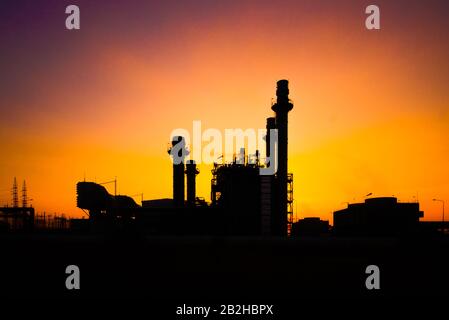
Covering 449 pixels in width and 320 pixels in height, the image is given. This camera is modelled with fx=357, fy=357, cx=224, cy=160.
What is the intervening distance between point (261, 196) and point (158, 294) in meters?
23.8

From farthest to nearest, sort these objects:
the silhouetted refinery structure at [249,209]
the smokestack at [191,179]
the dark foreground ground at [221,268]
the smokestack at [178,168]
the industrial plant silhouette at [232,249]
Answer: the smokestack at [191,179], the smokestack at [178,168], the silhouetted refinery structure at [249,209], the industrial plant silhouette at [232,249], the dark foreground ground at [221,268]

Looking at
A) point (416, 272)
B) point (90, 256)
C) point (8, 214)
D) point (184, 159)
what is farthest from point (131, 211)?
point (416, 272)

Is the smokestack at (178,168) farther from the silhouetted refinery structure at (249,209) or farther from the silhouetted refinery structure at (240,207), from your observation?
the silhouetted refinery structure at (240,207)

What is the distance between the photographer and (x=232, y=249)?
28.7 metres

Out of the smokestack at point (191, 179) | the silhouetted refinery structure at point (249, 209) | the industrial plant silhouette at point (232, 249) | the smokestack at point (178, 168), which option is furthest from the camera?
the smokestack at point (191, 179)

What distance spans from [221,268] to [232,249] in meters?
4.63

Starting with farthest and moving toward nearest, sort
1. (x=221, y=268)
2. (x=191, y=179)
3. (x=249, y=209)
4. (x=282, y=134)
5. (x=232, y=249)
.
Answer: (x=191, y=179) → (x=249, y=209) → (x=282, y=134) → (x=232, y=249) → (x=221, y=268)

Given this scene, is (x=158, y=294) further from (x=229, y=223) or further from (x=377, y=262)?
(x=229, y=223)

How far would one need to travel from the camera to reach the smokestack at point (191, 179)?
47625 millimetres

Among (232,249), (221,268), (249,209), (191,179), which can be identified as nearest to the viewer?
(221,268)

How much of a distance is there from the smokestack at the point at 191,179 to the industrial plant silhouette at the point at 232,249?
51.8 inches

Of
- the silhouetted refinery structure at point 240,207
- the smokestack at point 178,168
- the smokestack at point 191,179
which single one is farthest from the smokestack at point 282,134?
the smokestack at point 191,179

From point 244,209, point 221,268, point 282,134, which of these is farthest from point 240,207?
point 221,268

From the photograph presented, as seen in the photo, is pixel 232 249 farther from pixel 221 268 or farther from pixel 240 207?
pixel 240 207
